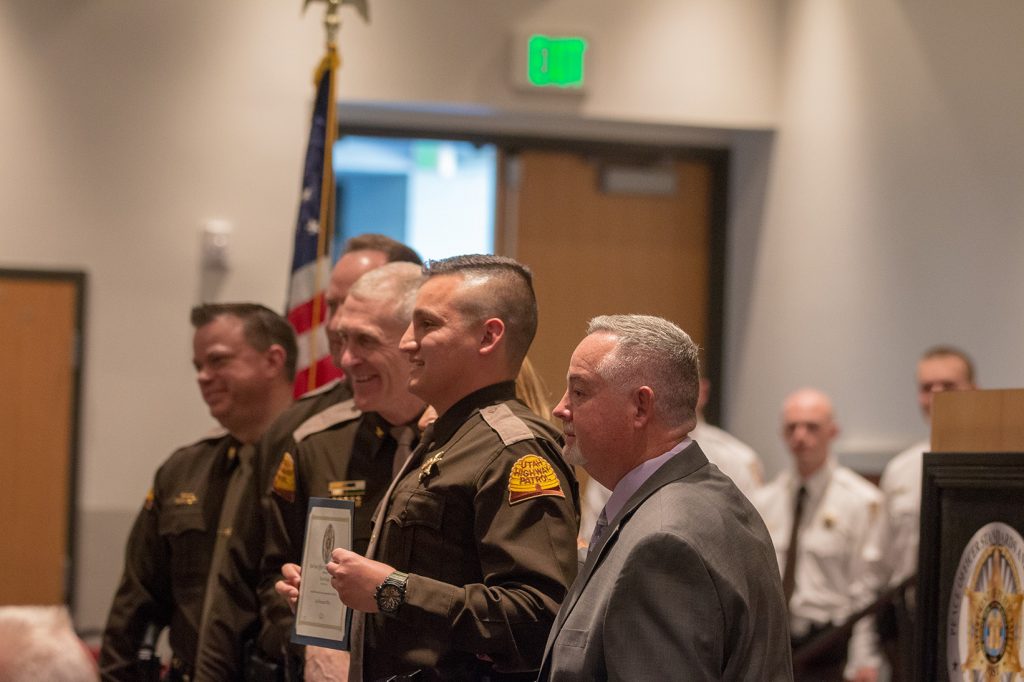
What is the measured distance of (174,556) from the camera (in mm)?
3586

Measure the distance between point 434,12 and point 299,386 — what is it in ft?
Result: 9.00

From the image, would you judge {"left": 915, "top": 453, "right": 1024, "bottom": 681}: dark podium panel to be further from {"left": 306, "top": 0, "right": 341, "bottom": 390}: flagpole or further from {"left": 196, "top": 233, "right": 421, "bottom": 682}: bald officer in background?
{"left": 306, "top": 0, "right": 341, "bottom": 390}: flagpole

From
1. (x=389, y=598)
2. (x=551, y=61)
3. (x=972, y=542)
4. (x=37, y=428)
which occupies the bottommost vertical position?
(x=37, y=428)

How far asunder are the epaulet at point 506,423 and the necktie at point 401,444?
0.45 metres

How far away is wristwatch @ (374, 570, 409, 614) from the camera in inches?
87.8

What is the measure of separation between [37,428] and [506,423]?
450 cm

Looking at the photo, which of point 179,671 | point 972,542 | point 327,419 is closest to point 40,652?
point 327,419

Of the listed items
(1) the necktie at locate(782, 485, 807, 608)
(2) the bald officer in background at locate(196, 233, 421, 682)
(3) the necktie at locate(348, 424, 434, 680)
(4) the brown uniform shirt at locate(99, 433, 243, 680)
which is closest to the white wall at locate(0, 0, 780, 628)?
(1) the necktie at locate(782, 485, 807, 608)

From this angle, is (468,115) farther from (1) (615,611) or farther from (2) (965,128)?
(1) (615,611)

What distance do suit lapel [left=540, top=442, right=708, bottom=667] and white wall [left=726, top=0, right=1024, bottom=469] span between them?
3.97 meters

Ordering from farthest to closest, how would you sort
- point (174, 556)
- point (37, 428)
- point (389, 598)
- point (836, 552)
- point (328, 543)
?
point (37, 428)
point (836, 552)
point (174, 556)
point (328, 543)
point (389, 598)

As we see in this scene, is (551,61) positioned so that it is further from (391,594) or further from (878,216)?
(391,594)

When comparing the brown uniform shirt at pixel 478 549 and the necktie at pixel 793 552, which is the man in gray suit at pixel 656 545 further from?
the necktie at pixel 793 552

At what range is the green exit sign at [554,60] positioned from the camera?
6.67 metres
